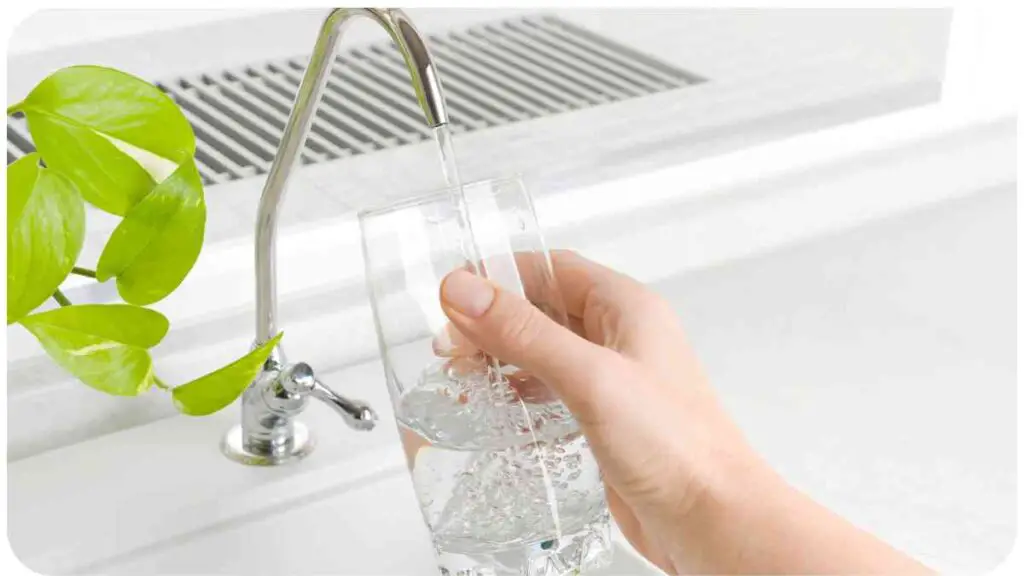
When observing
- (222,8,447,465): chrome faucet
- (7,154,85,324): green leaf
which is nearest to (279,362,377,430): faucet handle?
(222,8,447,465): chrome faucet

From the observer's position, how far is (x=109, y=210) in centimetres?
57

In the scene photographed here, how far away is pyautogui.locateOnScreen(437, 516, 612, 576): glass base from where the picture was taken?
0.59m

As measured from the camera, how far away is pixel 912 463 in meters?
0.83

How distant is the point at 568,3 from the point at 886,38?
28 centimetres

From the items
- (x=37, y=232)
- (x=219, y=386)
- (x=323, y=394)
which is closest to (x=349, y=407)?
(x=323, y=394)

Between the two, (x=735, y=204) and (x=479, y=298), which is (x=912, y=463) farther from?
(x=479, y=298)

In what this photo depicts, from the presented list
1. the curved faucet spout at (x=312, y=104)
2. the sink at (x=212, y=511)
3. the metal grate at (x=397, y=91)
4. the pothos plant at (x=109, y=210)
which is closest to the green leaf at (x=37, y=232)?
the pothos plant at (x=109, y=210)

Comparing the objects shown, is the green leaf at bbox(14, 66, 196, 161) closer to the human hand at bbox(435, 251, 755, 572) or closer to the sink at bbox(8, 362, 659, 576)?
the human hand at bbox(435, 251, 755, 572)

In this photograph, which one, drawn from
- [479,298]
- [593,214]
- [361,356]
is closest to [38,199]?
[479,298]

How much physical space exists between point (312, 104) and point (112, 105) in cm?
10

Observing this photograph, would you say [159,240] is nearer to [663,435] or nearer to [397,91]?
[663,435]

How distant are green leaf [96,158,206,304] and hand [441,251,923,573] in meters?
0.11

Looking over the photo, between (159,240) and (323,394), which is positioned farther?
(323,394)

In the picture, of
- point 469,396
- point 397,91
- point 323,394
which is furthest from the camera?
point 397,91
